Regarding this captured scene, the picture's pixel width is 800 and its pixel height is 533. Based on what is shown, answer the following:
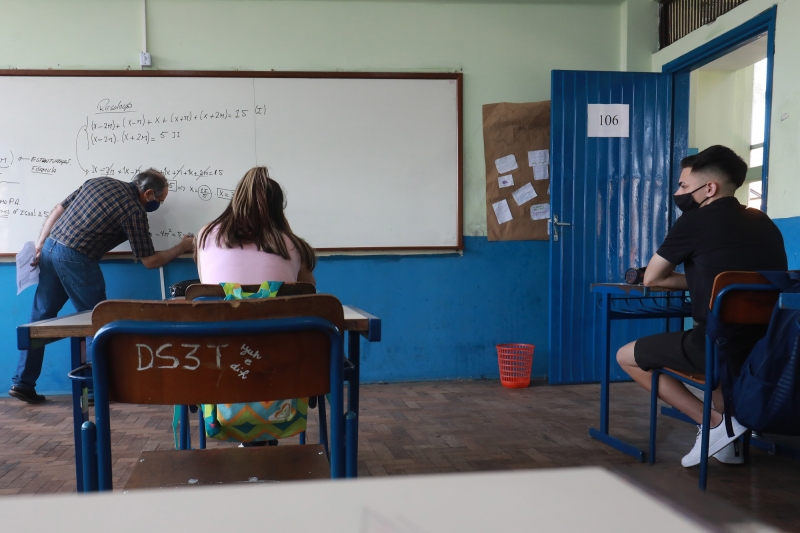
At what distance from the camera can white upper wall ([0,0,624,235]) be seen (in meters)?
3.99

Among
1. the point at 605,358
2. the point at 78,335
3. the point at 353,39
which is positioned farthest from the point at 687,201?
the point at 353,39

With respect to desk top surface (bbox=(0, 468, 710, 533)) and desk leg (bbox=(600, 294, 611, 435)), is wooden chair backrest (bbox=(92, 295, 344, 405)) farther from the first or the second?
desk leg (bbox=(600, 294, 611, 435))

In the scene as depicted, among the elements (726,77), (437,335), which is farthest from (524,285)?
(726,77)

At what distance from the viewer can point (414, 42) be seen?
13.9 ft

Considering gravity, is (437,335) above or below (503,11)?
below

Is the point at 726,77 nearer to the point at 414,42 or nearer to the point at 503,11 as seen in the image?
the point at 503,11

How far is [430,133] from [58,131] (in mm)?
2265

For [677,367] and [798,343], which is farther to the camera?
[677,367]

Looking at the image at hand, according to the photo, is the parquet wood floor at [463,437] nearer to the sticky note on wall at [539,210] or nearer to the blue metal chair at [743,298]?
the blue metal chair at [743,298]

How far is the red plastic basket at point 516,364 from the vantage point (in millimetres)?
4172

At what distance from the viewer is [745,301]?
6.83 feet

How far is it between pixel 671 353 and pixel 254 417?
5.21 ft

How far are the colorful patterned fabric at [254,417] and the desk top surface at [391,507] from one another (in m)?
1.42

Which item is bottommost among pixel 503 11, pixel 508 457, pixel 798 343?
pixel 508 457
